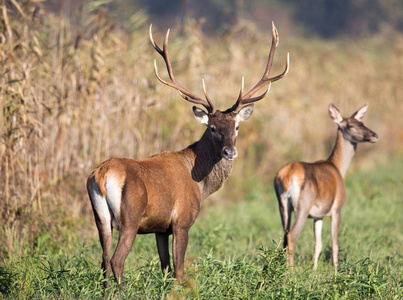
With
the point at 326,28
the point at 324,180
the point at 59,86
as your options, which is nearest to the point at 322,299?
the point at 324,180

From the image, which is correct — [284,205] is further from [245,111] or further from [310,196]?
[245,111]

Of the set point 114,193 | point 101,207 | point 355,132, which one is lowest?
point 101,207

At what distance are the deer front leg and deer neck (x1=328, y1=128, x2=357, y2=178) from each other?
3.49m

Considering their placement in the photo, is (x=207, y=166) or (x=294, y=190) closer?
(x=207, y=166)

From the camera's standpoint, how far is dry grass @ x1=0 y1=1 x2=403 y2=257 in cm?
695

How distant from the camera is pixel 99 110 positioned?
8.39 meters

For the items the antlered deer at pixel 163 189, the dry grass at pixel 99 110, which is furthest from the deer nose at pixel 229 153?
the dry grass at pixel 99 110

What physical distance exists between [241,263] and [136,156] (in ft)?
14.3

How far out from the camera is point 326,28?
4438 cm

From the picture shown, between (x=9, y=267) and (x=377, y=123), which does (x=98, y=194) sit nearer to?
(x=9, y=267)

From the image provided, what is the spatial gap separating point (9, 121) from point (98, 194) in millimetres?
2505

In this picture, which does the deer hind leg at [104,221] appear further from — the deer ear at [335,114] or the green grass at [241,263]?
the deer ear at [335,114]

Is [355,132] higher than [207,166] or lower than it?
higher

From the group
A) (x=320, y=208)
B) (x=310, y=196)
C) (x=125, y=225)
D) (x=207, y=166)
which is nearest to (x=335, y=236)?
(x=320, y=208)
